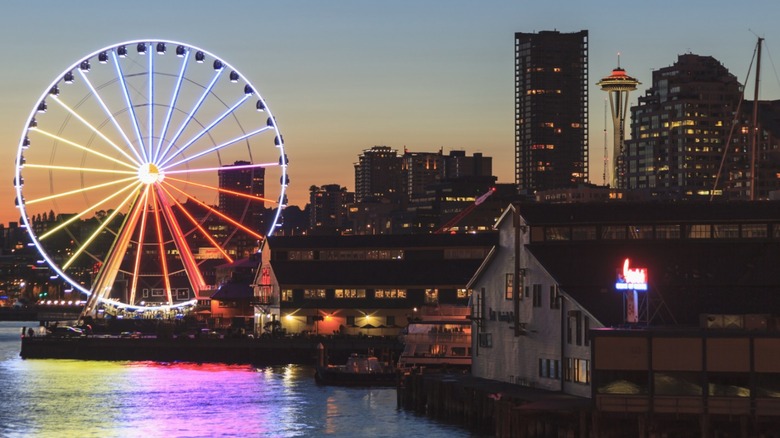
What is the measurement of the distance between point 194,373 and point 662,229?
5264 cm

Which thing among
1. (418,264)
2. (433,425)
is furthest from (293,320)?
(433,425)

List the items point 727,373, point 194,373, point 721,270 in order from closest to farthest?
point 727,373, point 721,270, point 194,373

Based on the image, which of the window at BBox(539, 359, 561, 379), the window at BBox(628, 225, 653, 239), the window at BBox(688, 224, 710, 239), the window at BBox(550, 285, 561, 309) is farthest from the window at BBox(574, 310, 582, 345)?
the window at BBox(688, 224, 710, 239)

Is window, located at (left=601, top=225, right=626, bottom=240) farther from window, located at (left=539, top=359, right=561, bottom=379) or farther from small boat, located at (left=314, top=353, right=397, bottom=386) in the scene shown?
small boat, located at (left=314, top=353, right=397, bottom=386)

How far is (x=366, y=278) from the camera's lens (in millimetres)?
140750

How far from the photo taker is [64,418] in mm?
86125

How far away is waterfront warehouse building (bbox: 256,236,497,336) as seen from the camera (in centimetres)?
14000

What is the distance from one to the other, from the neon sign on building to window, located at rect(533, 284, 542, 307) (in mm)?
8699

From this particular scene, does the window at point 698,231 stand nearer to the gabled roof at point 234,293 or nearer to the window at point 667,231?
the window at point 667,231

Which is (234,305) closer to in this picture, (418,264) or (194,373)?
(418,264)

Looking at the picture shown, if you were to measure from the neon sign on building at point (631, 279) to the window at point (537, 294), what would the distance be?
8699 mm

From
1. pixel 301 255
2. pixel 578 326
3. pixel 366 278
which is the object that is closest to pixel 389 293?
pixel 366 278

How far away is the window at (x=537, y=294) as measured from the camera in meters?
75.1

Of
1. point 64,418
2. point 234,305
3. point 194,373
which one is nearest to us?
point 64,418
